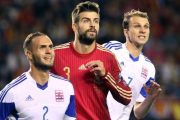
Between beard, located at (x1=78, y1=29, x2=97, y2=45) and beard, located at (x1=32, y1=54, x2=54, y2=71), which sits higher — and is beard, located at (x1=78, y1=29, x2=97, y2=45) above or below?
above

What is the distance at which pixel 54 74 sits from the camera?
5930 mm

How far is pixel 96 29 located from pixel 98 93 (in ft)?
2.44

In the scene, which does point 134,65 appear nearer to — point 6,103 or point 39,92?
point 39,92

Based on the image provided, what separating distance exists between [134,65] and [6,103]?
242 centimetres

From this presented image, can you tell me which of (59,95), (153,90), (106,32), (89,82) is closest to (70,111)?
(59,95)

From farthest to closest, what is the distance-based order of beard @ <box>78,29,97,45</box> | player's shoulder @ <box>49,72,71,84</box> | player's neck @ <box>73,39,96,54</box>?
player's neck @ <box>73,39,96,54</box> < beard @ <box>78,29,97,45</box> < player's shoulder @ <box>49,72,71,84</box>

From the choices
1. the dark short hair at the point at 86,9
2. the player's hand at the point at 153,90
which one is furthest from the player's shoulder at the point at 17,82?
the player's hand at the point at 153,90

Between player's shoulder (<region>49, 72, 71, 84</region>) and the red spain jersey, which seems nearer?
player's shoulder (<region>49, 72, 71, 84</region>)

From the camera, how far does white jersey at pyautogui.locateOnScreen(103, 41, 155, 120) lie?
23.5 ft

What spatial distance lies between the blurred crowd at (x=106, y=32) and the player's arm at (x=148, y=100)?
4048mm

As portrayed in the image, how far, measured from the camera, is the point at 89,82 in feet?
19.9

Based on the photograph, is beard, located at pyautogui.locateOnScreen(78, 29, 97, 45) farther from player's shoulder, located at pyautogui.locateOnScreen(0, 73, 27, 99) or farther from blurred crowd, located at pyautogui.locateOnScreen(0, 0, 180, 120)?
blurred crowd, located at pyautogui.locateOnScreen(0, 0, 180, 120)

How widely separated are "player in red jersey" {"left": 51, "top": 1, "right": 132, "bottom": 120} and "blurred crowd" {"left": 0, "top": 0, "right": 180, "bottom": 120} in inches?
210

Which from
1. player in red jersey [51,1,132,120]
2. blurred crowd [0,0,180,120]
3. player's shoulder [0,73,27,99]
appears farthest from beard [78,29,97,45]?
blurred crowd [0,0,180,120]
